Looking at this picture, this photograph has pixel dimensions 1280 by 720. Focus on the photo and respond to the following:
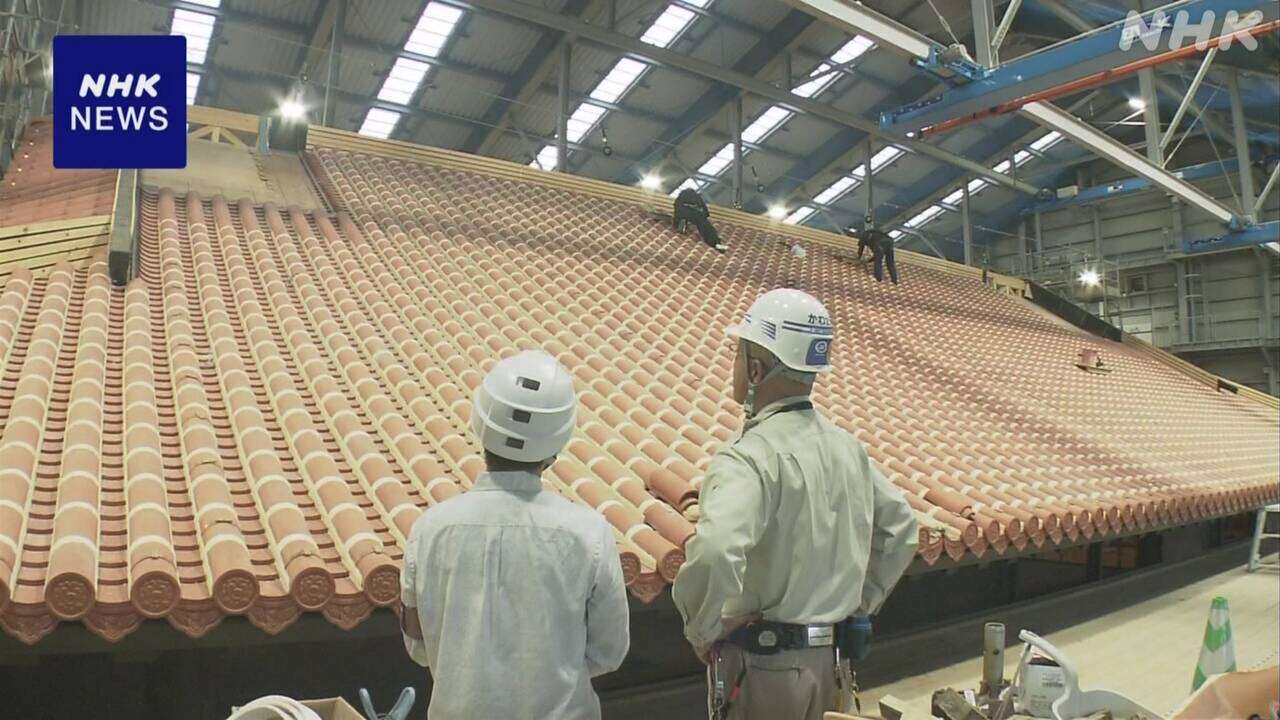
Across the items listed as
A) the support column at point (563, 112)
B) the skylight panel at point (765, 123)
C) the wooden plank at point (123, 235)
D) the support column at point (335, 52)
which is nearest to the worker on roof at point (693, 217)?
the support column at point (563, 112)

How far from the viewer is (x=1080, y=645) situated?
554cm

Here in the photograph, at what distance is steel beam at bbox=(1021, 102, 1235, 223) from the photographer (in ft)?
30.7

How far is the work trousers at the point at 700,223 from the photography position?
30.4ft

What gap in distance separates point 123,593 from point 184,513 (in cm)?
54

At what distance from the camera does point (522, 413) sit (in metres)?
1.79

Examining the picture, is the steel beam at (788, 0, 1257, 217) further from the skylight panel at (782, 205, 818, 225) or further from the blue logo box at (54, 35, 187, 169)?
the skylight panel at (782, 205, 818, 225)

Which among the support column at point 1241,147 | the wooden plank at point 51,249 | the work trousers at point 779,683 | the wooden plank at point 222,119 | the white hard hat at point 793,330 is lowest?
the work trousers at point 779,683

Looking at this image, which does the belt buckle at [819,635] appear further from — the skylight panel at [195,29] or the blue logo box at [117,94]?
the skylight panel at [195,29]

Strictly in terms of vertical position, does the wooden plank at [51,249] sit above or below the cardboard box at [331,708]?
above

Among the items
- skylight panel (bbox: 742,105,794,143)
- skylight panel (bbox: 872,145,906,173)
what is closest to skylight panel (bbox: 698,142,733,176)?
skylight panel (bbox: 742,105,794,143)

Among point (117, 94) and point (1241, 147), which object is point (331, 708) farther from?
point (1241, 147)

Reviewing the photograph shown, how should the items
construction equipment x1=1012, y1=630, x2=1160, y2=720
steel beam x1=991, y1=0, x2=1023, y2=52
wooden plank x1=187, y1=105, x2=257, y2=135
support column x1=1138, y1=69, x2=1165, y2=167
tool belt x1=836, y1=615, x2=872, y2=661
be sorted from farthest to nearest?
1. support column x1=1138, y1=69, x2=1165, y2=167
2. steel beam x1=991, y1=0, x2=1023, y2=52
3. wooden plank x1=187, y1=105, x2=257, y2=135
4. construction equipment x1=1012, y1=630, x2=1160, y2=720
5. tool belt x1=836, y1=615, x2=872, y2=661

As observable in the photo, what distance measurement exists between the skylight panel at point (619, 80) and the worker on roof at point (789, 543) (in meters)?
14.0

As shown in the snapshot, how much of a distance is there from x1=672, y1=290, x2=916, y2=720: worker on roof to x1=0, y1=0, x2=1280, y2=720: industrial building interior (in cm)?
46
